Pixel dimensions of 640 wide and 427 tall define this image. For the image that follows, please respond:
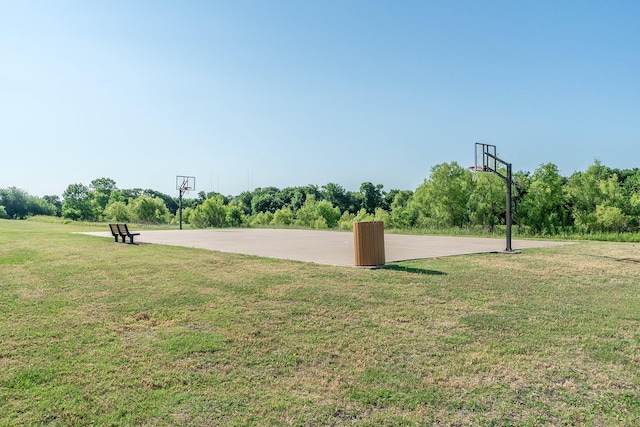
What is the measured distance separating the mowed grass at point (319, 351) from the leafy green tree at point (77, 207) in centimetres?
5623

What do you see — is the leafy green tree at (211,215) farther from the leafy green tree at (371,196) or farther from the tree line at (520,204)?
the leafy green tree at (371,196)

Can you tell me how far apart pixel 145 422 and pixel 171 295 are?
3.46m

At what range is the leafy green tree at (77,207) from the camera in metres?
56.1

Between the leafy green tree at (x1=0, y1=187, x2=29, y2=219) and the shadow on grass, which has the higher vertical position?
the leafy green tree at (x1=0, y1=187, x2=29, y2=219)

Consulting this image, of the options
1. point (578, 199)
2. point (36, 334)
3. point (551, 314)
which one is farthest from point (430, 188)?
point (36, 334)

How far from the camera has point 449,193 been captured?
116 feet

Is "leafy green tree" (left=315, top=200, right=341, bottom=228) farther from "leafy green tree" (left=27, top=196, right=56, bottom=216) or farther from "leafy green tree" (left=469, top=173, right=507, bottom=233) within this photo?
"leafy green tree" (left=27, top=196, right=56, bottom=216)

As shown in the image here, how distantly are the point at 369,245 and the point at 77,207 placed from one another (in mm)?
58567

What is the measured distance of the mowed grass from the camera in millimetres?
2748

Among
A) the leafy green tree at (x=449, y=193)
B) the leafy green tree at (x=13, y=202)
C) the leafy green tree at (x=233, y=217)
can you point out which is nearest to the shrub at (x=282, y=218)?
the leafy green tree at (x=233, y=217)

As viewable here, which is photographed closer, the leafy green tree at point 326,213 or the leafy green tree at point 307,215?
the leafy green tree at point 307,215

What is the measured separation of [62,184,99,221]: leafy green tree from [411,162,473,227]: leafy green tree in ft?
150

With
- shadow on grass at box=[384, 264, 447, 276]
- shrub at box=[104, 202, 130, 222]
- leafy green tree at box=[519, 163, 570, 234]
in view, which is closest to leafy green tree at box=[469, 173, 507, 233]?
leafy green tree at box=[519, 163, 570, 234]

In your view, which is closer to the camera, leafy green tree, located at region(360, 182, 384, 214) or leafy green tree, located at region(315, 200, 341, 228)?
leafy green tree, located at region(315, 200, 341, 228)
